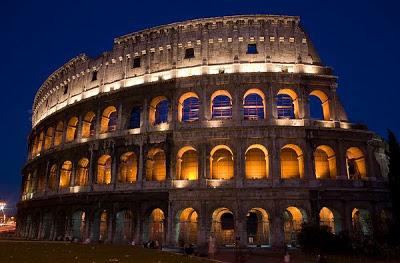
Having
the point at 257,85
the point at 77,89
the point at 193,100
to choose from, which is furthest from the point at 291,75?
the point at 77,89

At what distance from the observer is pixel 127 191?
30.2 meters

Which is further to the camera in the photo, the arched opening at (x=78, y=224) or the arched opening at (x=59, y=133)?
the arched opening at (x=59, y=133)

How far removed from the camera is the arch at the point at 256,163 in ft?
96.5

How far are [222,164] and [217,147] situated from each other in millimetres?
2028

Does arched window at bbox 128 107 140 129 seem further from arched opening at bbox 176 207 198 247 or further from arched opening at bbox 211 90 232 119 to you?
arched opening at bbox 176 207 198 247

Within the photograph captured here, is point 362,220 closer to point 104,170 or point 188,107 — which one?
point 188,107

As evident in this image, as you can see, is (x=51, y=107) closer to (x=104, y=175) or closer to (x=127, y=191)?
(x=104, y=175)

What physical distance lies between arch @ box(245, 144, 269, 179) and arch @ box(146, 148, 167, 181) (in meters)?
7.43

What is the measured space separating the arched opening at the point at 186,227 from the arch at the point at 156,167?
379 cm

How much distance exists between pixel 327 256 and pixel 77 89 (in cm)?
3040

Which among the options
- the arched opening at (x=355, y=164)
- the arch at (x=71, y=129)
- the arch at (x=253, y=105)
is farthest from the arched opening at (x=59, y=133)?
the arched opening at (x=355, y=164)

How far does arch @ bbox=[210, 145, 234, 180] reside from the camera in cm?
3003

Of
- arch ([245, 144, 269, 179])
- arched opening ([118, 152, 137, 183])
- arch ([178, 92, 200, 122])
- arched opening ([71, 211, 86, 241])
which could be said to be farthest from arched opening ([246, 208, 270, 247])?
arched opening ([71, 211, 86, 241])

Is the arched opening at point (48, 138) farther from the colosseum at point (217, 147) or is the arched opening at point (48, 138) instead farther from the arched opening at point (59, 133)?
the colosseum at point (217, 147)
